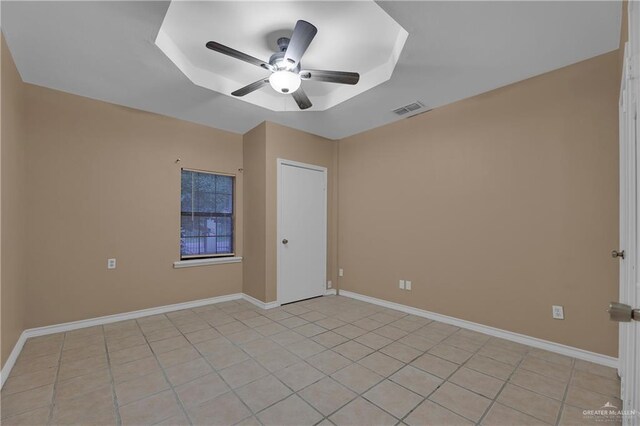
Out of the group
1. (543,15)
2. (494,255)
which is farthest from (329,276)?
(543,15)

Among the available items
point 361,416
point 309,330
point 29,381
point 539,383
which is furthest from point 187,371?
point 539,383

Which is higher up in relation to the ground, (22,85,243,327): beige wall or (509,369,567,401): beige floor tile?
(22,85,243,327): beige wall

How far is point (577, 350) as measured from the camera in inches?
96.5

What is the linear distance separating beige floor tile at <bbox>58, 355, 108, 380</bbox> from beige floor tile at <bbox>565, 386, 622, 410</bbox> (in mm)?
3552

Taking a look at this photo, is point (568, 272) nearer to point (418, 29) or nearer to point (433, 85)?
point (433, 85)

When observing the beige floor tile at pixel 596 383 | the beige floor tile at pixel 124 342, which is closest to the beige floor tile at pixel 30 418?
the beige floor tile at pixel 124 342

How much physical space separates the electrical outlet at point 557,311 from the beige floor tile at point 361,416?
1954mm

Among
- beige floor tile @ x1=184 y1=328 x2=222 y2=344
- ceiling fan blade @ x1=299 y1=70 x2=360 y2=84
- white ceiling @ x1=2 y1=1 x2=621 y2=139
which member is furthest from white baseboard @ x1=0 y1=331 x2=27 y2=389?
ceiling fan blade @ x1=299 y1=70 x2=360 y2=84

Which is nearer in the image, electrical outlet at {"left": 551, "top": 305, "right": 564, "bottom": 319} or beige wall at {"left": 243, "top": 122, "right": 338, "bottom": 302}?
electrical outlet at {"left": 551, "top": 305, "right": 564, "bottom": 319}

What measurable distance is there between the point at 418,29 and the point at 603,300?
107 inches

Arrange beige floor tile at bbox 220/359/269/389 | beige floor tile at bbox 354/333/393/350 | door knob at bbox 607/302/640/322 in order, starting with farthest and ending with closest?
beige floor tile at bbox 354/333/393/350 < beige floor tile at bbox 220/359/269/389 < door knob at bbox 607/302/640/322

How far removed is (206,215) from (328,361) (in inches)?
112

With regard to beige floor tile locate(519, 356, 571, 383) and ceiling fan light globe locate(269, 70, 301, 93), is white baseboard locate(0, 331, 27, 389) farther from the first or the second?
beige floor tile locate(519, 356, 571, 383)

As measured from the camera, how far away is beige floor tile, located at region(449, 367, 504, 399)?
1.99 meters
